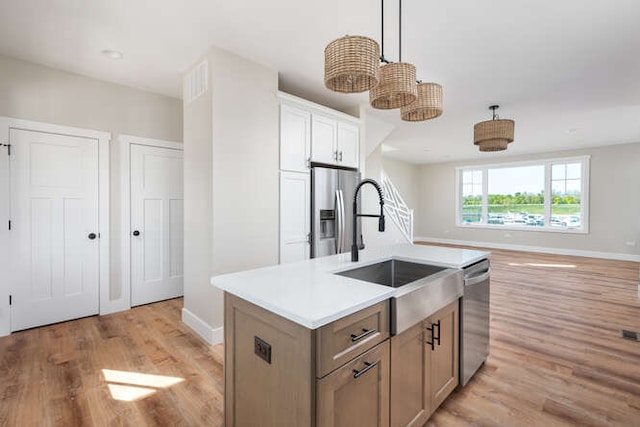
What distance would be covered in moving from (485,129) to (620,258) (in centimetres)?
631

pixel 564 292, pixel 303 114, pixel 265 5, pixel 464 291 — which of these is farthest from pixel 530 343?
pixel 265 5

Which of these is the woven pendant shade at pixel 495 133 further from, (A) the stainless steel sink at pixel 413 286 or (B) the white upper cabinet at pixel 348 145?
(A) the stainless steel sink at pixel 413 286

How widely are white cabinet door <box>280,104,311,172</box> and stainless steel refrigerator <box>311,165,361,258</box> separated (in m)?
0.22

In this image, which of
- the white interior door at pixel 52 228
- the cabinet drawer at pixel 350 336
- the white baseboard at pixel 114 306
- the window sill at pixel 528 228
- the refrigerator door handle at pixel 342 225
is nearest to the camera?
the cabinet drawer at pixel 350 336

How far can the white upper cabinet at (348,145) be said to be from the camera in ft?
13.1

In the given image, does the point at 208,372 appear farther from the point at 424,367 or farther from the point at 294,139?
the point at 294,139

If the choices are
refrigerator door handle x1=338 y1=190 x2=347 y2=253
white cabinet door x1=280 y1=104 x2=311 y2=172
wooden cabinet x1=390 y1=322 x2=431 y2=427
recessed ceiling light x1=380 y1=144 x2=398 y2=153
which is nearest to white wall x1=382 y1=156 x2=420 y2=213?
recessed ceiling light x1=380 y1=144 x2=398 y2=153

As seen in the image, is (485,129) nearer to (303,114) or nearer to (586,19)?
(586,19)

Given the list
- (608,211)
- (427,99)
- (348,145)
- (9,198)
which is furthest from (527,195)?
(9,198)

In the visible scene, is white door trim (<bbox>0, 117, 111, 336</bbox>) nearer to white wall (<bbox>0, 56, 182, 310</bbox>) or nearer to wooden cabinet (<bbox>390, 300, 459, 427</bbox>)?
white wall (<bbox>0, 56, 182, 310</bbox>)

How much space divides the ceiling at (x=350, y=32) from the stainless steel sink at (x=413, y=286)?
1910 mm

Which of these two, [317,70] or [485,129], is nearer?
[317,70]

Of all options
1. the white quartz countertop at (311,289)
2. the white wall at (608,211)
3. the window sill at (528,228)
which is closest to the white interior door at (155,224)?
the white quartz countertop at (311,289)

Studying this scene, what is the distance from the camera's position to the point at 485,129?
3799 millimetres
